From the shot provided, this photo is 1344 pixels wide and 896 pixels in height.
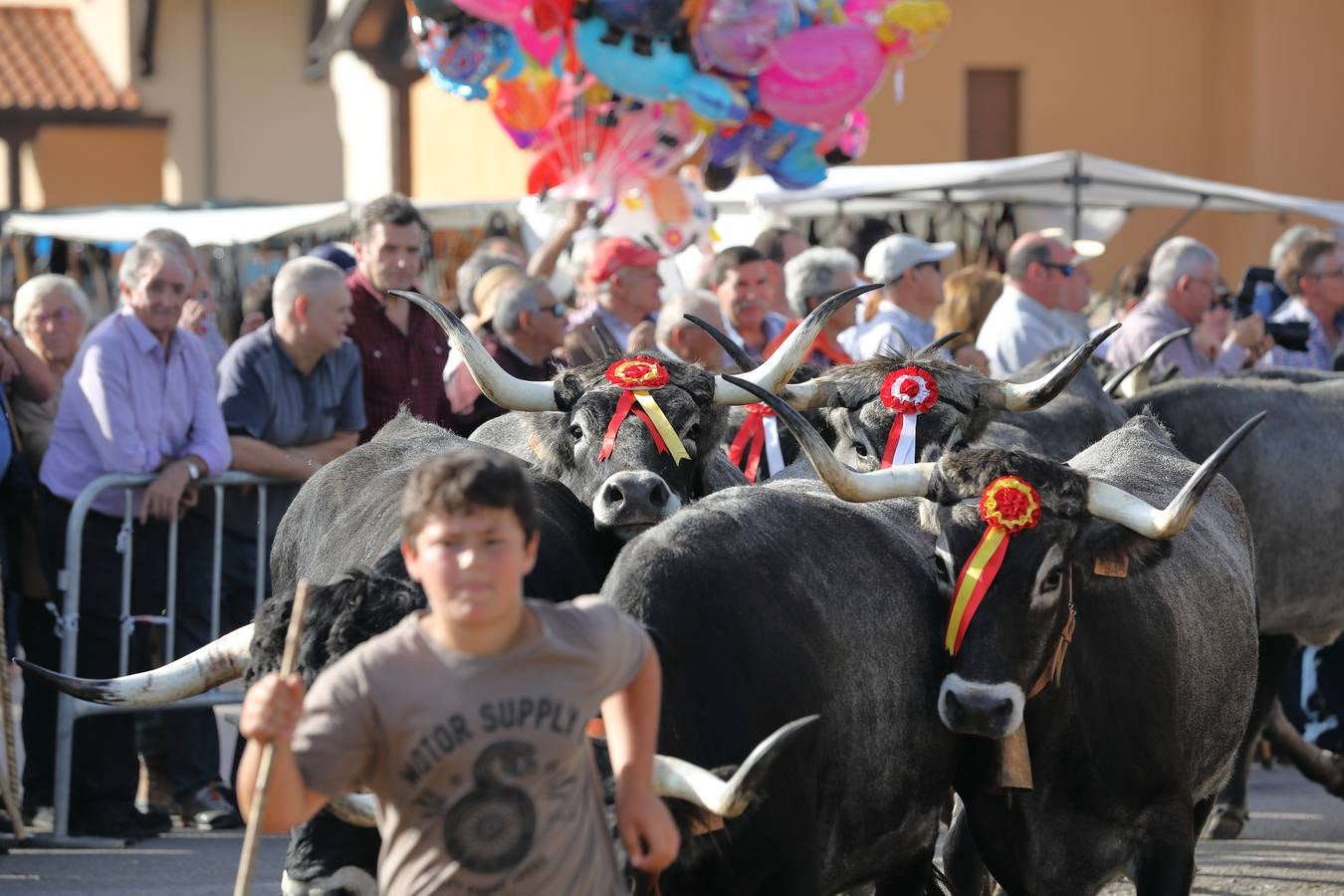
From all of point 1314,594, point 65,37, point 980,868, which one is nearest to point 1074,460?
point 980,868

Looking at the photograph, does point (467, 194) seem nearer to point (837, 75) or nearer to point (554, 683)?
point (837, 75)

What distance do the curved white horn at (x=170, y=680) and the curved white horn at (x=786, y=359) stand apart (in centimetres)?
210

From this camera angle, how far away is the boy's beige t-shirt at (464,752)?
3.75 meters

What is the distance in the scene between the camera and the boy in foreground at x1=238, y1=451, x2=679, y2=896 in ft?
12.2

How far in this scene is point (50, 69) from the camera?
34.7 metres

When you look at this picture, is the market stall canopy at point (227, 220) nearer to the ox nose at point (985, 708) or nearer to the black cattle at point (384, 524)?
the black cattle at point (384, 524)

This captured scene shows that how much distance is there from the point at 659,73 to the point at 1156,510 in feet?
21.9

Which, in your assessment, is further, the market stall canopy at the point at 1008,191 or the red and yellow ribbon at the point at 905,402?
the market stall canopy at the point at 1008,191

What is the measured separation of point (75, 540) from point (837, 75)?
5744mm

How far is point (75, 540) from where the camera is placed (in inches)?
324

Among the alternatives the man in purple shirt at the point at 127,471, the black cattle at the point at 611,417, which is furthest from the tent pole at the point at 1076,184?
the black cattle at the point at 611,417

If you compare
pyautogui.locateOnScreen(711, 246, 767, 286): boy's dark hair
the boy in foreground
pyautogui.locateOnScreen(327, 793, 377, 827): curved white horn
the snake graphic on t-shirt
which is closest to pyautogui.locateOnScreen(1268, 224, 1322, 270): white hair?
pyautogui.locateOnScreen(711, 246, 767, 286): boy's dark hair

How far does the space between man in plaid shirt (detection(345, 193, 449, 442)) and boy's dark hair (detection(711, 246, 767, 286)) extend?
165 centimetres

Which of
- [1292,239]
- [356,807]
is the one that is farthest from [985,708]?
[1292,239]
